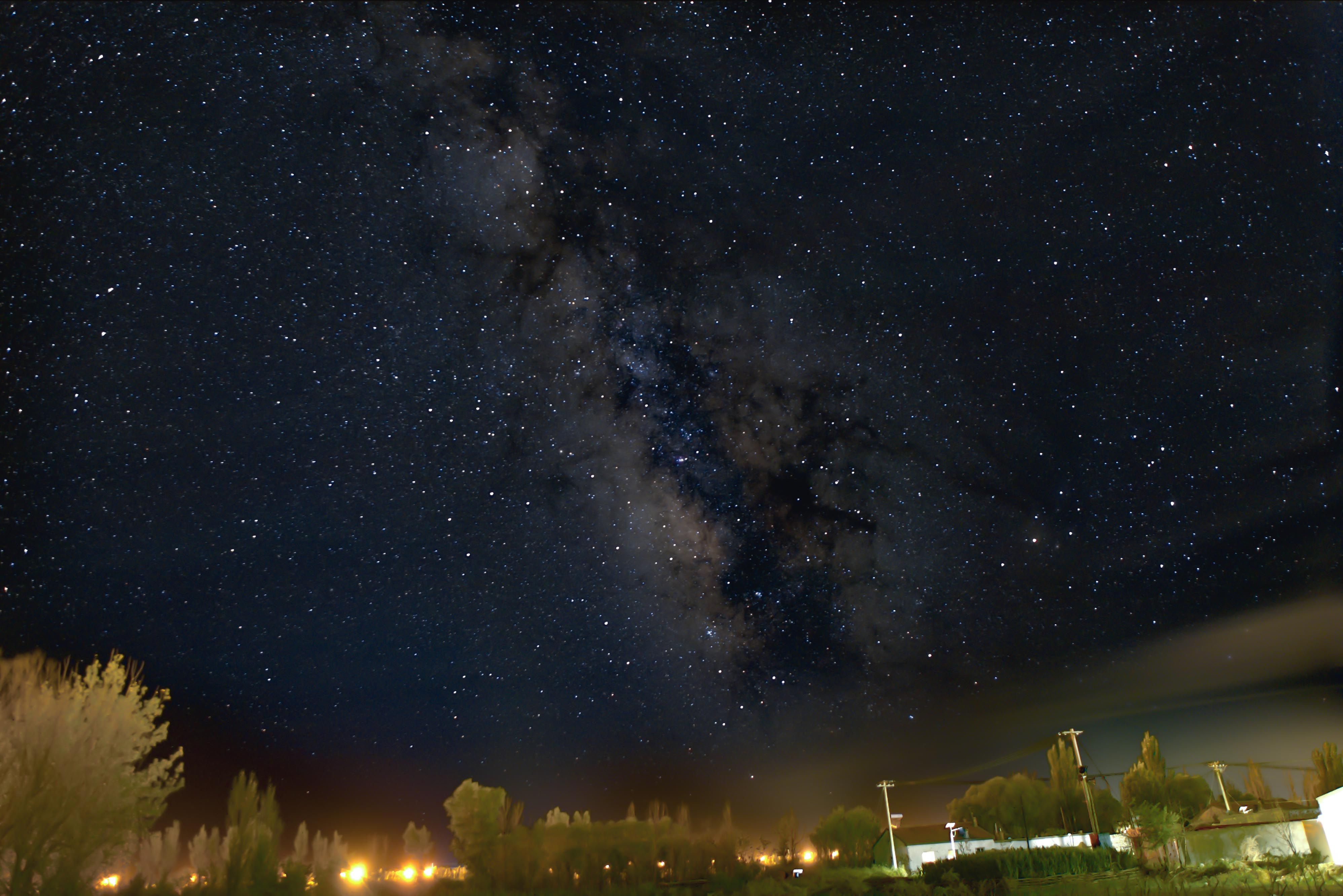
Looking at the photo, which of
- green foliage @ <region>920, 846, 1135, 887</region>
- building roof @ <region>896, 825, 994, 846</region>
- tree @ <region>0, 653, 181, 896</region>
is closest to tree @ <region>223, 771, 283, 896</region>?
tree @ <region>0, 653, 181, 896</region>

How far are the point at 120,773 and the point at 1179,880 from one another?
3274 cm

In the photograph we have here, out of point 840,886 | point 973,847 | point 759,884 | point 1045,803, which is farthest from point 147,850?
point 1045,803

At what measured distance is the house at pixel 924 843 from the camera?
65.9 metres

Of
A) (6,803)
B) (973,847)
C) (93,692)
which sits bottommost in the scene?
(973,847)

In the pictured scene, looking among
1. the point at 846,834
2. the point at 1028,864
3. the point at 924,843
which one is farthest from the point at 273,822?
the point at 846,834

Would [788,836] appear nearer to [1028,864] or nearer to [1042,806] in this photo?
[1042,806]

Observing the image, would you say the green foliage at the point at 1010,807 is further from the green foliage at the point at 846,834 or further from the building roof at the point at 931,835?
the green foliage at the point at 846,834

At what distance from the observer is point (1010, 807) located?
8088 cm

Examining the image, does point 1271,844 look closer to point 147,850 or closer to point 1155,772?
point 1155,772

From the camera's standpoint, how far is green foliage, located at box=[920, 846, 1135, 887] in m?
28.6

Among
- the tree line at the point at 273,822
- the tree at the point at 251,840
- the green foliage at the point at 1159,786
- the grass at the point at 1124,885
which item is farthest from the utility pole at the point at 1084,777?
the tree at the point at 251,840

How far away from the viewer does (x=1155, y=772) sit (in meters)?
77.1

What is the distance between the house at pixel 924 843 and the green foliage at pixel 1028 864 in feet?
95.4

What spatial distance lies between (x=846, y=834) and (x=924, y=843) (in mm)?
16371
